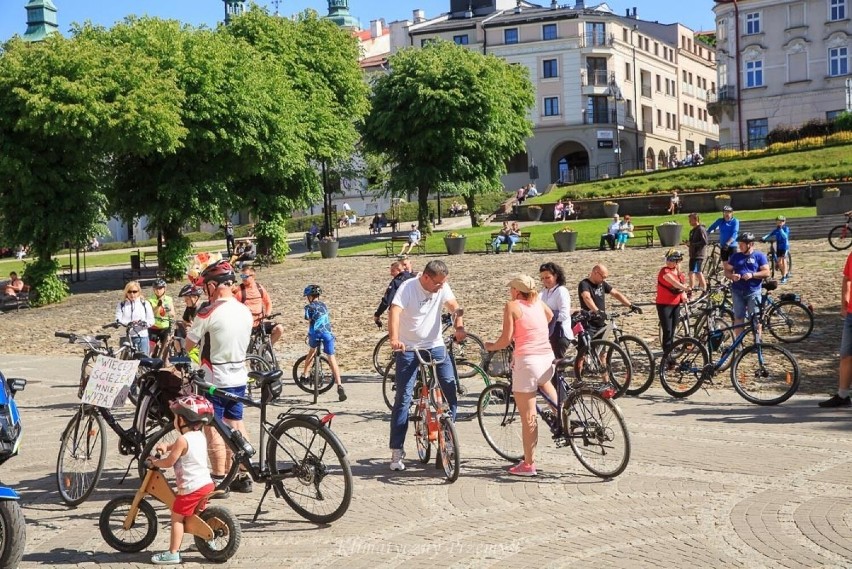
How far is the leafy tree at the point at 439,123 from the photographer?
189ft

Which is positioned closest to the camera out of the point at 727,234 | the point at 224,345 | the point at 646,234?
the point at 224,345

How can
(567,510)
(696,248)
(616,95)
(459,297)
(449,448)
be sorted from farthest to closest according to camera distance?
1. (616,95)
2. (459,297)
3. (696,248)
4. (449,448)
5. (567,510)

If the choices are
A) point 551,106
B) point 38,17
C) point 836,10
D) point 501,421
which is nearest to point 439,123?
point 836,10

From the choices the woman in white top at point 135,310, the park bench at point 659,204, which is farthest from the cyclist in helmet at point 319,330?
the park bench at point 659,204

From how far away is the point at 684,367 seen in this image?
13.9 m

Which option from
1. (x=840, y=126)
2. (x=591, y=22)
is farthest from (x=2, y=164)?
(x=591, y=22)

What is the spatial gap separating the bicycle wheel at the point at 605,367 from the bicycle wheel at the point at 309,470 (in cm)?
551

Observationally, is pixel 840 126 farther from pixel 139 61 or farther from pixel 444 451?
pixel 444 451

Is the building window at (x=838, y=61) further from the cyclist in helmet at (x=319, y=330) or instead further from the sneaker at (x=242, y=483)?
the sneaker at (x=242, y=483)

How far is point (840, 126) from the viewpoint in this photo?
206 ft

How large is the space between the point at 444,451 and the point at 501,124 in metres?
52.0

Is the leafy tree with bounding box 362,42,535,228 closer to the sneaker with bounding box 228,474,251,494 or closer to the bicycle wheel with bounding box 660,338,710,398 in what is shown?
the bicycle wheel with bounding box 660,338,710,398

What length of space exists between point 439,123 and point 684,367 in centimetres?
4553

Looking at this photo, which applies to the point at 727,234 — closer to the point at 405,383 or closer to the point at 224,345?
the point at 405,383
